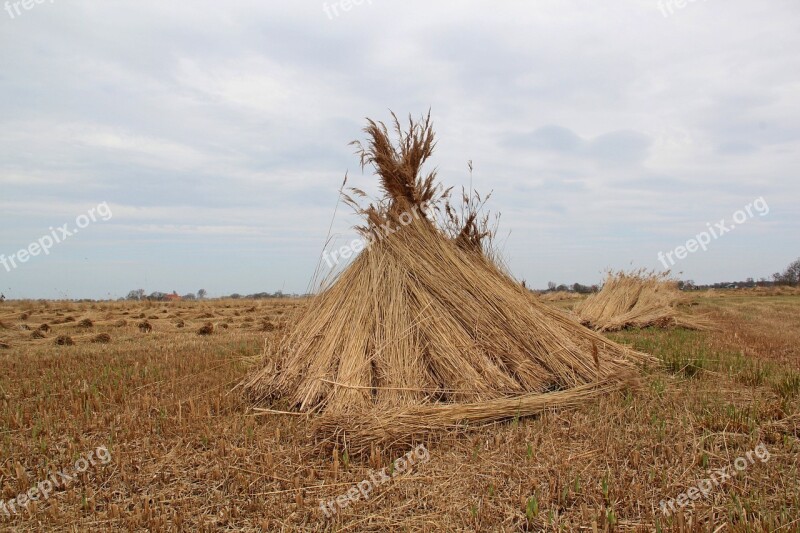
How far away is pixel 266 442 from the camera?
11.7ft

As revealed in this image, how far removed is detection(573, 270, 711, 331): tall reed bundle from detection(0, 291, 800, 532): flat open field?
5.99m

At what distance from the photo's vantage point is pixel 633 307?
11828 mm

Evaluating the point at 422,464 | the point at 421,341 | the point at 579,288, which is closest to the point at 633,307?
the point at 421,341

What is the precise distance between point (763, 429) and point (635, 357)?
233 cm

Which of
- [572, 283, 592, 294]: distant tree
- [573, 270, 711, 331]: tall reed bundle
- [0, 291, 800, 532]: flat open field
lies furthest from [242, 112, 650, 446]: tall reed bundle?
[572, 283, 592, 294]: distant tree

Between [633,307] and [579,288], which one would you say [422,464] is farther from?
[579,288]

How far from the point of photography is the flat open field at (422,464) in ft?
8.43

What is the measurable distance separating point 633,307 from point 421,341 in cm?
890

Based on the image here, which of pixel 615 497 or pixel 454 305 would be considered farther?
pixel 454 305

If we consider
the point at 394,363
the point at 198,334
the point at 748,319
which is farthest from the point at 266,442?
the point at 748,319

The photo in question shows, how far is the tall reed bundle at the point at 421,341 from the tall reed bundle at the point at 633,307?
5.60 metres

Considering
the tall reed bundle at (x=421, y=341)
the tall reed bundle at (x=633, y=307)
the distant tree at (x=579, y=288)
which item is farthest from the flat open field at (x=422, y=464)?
the distant tree at (x=579, y=288)

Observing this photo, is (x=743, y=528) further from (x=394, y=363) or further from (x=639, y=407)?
(x=394, y=363)

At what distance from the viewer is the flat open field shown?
257 centimetres
